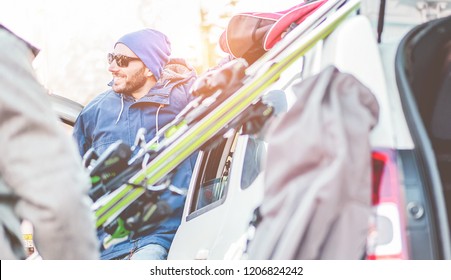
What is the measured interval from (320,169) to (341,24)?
411 millimetres

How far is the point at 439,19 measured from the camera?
5.24 ft

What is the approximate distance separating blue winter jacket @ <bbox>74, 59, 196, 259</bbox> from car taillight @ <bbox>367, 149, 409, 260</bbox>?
625 mm

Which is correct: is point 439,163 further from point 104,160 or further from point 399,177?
point 104,160

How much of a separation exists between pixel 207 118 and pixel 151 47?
321 millimetres

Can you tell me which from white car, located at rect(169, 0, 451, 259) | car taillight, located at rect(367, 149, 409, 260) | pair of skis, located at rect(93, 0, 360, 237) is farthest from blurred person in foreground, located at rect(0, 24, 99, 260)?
car taillight, located at rect(367, 149, 409, 260)

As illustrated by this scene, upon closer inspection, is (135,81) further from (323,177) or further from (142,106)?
(323,177)

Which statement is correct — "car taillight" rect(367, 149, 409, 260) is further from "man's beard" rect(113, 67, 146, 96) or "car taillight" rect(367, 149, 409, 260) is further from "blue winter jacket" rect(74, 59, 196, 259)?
"man's beard" rect(113, 67, 146, 96)

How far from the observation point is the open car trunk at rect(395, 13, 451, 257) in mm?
1372

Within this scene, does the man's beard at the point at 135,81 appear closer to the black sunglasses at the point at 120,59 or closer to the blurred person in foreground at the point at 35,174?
the black sunglasses at the point at 120,59

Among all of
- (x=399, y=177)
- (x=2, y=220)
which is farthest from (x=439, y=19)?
(x=2, y=220)

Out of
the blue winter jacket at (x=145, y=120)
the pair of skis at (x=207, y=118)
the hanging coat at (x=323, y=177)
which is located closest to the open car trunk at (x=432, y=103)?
the hanging coat at (x=323, y=177)

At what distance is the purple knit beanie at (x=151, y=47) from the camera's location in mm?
1816

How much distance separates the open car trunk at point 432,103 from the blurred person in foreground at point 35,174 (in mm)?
791

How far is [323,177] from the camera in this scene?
4.27 ft
